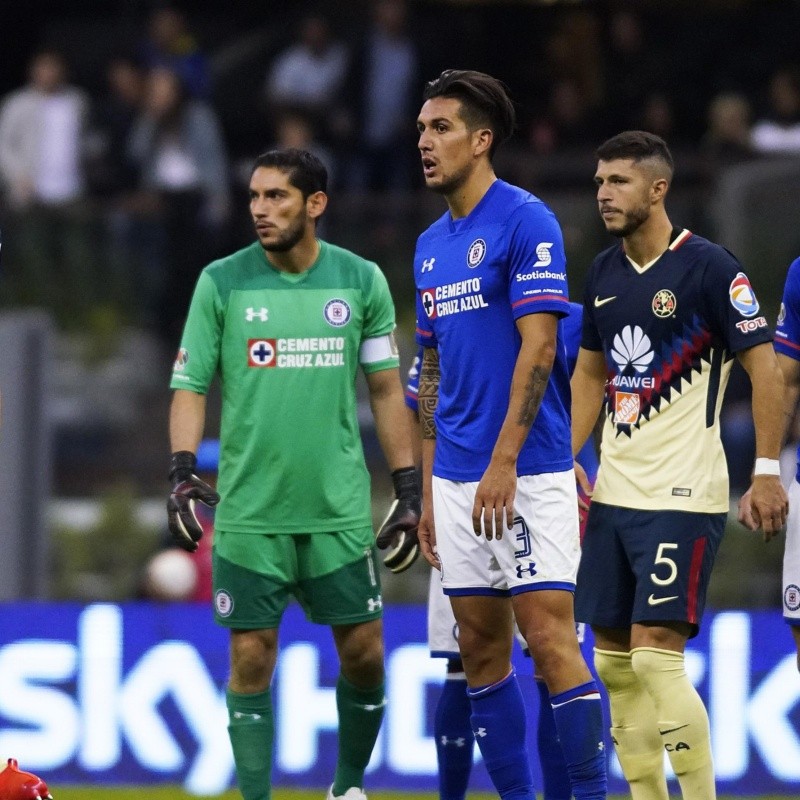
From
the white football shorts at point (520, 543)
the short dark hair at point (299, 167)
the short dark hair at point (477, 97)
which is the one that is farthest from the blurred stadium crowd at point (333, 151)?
the white football shorts at point (520, 543)

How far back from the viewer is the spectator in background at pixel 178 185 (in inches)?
496

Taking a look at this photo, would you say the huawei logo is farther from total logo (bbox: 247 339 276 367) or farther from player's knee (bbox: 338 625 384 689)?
player's knee (bbox: 338 625 384 689)

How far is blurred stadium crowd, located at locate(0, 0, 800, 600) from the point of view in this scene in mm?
12383

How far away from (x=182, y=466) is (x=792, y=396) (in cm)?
214

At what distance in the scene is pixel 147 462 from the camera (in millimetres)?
13055

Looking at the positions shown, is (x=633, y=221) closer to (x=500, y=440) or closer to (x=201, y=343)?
(x=500, y=440)

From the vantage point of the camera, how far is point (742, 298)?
20.5 feet

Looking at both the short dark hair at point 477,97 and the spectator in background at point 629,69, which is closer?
the short dark hair at point 477,97

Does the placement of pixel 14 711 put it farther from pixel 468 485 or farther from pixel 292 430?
pixel 468 485

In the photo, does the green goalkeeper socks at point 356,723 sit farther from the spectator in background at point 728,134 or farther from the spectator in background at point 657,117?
the spectator in background at point 657,117

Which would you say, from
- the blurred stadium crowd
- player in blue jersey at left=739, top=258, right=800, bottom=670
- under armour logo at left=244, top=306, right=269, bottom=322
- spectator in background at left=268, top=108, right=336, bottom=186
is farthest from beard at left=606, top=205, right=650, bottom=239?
spectator in background at left=268, top=108, right=336, bottom=186

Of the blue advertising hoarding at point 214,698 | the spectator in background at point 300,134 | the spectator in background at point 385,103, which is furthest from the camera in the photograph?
→ the spectator in background at point 385,103

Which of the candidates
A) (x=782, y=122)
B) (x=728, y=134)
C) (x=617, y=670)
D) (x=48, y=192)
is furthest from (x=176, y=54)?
(x=617, y=670)

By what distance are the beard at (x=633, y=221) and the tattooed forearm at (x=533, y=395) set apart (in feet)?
2.31
